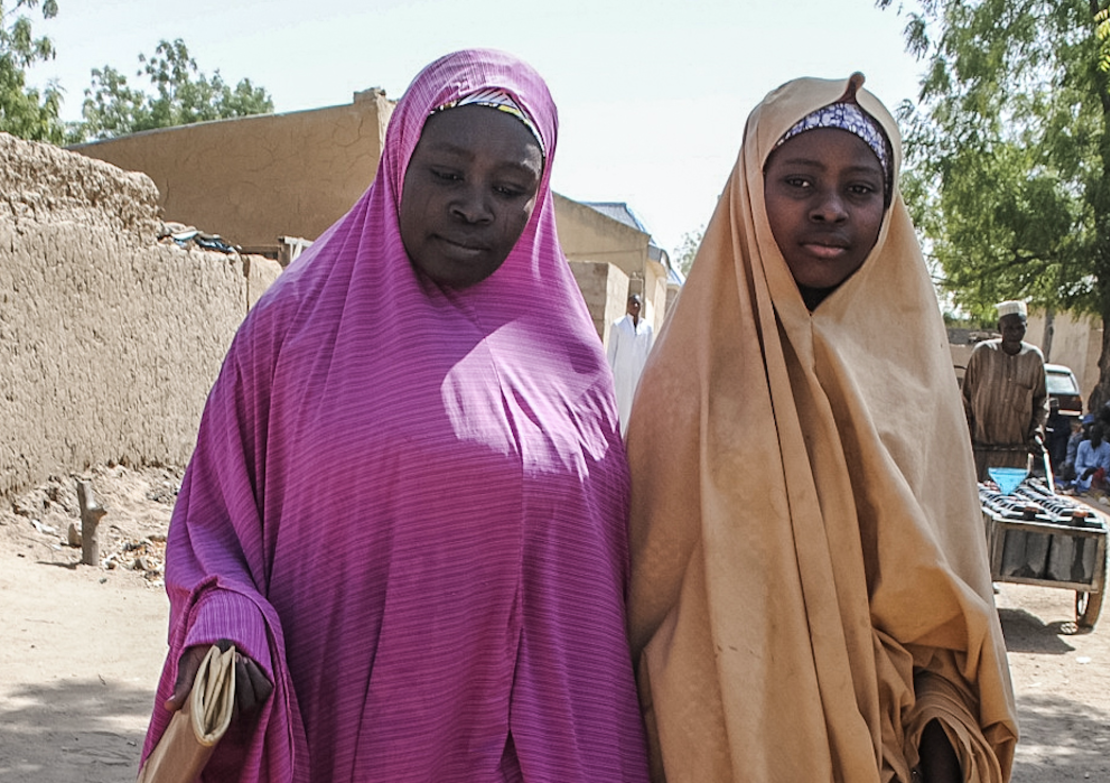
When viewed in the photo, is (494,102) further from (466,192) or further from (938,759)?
(938,759)

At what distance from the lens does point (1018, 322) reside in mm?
7914

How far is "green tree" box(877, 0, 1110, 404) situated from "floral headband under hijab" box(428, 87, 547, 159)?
14830mm

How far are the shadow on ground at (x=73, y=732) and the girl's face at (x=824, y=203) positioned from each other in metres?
2.61

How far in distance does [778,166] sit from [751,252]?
0.15 m

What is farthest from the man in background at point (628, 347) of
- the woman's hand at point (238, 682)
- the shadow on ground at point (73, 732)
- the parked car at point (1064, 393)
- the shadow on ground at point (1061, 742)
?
the parked car at point (1064, 393)

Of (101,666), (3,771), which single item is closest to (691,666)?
(3,771)

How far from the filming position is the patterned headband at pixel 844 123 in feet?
6.34

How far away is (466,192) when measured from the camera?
1.88 meters

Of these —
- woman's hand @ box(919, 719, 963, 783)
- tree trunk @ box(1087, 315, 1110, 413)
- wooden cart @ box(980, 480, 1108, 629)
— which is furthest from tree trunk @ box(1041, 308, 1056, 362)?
woman's hand @ box(919, 719, 963, 783)

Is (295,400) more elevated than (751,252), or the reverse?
(751,252)

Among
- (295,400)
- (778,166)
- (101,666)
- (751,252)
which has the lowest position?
(101,666)

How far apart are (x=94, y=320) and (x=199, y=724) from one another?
5.38m

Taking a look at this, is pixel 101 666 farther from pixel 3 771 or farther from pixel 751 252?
pixel 751 252

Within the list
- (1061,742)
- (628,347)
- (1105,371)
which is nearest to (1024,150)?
(1105,371)
